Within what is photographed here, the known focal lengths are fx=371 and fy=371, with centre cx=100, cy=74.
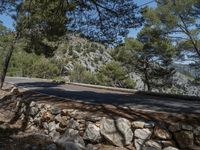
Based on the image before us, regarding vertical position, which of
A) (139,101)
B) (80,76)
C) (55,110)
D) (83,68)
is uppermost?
(83,68)

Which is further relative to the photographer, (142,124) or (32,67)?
(32,67)

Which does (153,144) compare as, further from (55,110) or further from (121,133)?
(55,110)

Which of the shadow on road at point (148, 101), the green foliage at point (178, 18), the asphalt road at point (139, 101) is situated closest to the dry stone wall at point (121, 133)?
the asphalt road at point (139, 101)

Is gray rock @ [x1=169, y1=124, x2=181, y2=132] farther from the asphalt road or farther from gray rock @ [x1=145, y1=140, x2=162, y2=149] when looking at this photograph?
the asphalt road

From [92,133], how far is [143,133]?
1.72 metres

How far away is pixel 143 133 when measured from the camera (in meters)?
10.6

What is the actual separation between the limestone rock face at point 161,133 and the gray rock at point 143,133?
7.1 inches

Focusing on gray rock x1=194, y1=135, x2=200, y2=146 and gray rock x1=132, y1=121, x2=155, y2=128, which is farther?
gray rock x1=132, y1=121, x2=155, y2=128

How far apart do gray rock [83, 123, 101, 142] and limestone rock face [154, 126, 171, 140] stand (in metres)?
1.80

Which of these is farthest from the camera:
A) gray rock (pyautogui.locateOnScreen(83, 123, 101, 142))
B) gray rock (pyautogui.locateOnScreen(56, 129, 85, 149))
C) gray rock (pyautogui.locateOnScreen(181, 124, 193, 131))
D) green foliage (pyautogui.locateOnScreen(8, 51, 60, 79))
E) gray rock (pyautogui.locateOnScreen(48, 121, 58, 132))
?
green foliage (pyautogui.locateOnScreen(8, 51, 60, 79))

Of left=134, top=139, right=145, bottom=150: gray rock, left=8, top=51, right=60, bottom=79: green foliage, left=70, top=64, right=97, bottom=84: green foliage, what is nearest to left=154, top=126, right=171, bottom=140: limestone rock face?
left=134, top=139, right=145, bottom=150: gray rock

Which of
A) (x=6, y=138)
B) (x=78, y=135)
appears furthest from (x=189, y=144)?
(x=6, y=138)

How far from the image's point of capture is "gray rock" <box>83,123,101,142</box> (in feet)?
37.1

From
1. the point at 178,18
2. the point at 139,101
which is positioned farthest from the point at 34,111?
the point at 178,18
